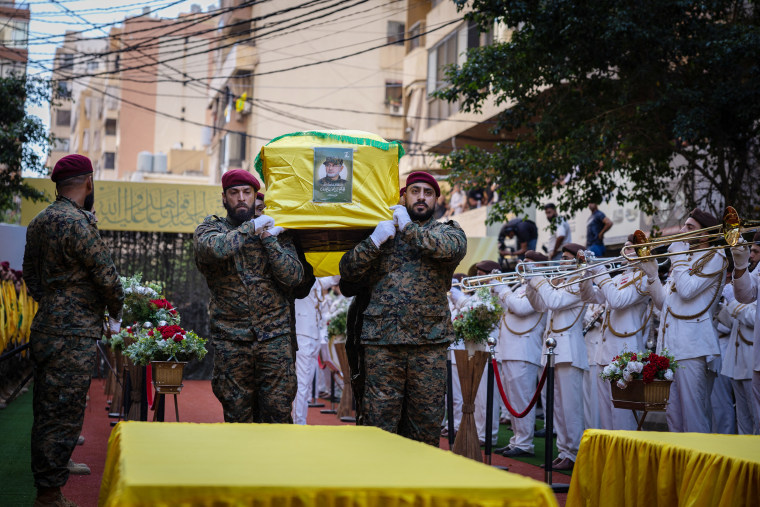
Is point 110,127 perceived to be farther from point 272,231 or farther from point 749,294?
point 272,231

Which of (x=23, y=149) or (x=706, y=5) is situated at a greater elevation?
(x=706, y=5)

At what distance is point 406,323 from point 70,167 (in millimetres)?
2453

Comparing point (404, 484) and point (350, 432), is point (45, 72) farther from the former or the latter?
point (404, 484)

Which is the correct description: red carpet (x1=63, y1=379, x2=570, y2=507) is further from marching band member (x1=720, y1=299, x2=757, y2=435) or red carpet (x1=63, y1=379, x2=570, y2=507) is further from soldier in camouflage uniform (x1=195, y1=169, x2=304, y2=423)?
marching band member (x1=720, y1=299, x2=757, y2=435)

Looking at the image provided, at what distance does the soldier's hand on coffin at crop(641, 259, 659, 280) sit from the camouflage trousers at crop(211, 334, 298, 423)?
354 cm

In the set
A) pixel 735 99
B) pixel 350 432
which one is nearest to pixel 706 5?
pixel 735 99

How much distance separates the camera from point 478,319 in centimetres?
1009

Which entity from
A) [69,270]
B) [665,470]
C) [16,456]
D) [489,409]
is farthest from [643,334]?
[16,456]

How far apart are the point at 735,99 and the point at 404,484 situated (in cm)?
1007

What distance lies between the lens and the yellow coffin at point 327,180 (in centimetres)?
599

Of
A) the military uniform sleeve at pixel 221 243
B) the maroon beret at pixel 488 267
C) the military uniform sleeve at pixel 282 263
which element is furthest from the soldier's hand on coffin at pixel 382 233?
the maroon beret at pixel 488 267

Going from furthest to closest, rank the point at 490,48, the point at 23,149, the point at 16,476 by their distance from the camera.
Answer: the point at 23,149
the point at 490,48
the point at 16,476

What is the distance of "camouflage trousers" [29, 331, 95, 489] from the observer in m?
5.62

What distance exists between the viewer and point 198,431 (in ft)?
13.1
